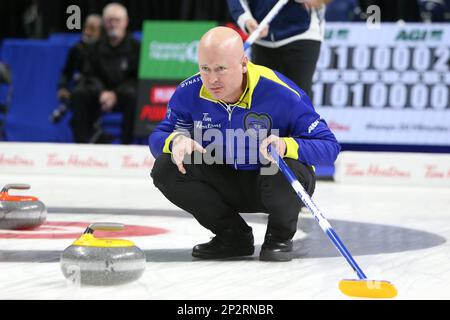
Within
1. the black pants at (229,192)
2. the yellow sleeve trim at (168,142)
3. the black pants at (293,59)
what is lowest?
the black pants at (229,192)

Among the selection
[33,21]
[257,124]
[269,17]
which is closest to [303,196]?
A: [257,124]

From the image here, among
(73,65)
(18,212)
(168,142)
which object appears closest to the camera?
(168,142)

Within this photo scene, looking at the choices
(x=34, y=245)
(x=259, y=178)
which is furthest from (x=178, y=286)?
(x=34, y=245)

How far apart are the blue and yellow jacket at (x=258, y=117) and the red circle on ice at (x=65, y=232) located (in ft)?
2.37

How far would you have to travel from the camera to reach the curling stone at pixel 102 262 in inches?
100

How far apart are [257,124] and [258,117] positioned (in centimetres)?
2

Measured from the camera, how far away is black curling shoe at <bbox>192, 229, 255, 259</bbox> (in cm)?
320

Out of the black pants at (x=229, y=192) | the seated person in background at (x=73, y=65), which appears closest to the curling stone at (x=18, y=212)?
the black pants at (x=229, y=192)

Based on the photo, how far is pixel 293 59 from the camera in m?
4.36

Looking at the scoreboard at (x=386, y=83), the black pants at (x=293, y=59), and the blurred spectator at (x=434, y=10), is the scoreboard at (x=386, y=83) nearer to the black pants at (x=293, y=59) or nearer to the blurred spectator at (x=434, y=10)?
the blurred spectator at (x=434, y=10)

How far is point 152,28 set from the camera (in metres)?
8.01

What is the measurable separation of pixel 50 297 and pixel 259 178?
3.10ft

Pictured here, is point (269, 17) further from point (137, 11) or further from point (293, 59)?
point (137, 11)

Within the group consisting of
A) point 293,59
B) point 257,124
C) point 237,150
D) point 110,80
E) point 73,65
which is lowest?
point 110,80
